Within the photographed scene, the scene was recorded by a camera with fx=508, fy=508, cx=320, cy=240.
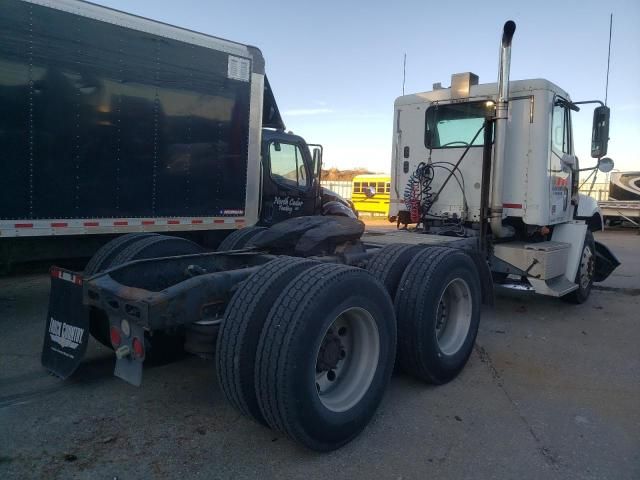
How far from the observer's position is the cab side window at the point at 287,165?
8.57 metres

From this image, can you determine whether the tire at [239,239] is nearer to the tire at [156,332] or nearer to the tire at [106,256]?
the tire at [156,332]

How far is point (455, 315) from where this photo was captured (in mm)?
4570

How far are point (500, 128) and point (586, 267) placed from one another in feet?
9.18

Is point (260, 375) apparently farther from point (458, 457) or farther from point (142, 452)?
point (458, 457)

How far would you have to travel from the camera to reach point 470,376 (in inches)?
175

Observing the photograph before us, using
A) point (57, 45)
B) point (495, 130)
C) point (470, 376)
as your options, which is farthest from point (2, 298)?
point (495, 130)

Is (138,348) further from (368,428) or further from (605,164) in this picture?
(605,164)

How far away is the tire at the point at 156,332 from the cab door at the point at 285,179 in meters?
4.13

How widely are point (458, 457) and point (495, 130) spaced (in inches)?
160

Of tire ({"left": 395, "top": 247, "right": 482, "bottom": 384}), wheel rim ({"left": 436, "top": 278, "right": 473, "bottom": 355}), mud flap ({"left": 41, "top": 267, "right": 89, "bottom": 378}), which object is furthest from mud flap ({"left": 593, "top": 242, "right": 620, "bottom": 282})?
mud flap ({"left": 41, "top": 267, "right": 89, "bottom": 378})

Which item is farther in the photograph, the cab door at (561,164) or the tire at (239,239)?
the cab door at (561,164)

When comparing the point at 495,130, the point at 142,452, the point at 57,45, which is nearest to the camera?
the point at 142,452

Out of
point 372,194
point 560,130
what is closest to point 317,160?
point 560,130

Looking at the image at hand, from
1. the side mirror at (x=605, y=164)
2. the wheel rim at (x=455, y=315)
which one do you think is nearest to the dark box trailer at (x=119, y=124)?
the wheel rim at (x=455, y=315)
